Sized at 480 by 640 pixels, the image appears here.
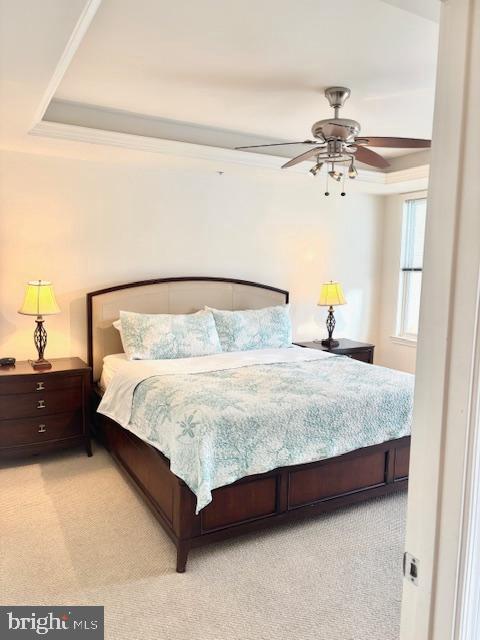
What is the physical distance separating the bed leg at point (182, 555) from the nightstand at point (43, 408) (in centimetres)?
169

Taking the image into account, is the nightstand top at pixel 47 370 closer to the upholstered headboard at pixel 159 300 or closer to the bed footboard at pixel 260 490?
the upholstered headboard at pixel 159 300

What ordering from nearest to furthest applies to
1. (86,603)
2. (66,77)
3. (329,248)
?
(86,603), (66,77), (329,248)

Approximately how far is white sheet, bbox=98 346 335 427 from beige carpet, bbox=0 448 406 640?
620mm

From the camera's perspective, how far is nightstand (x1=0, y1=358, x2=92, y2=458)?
3.48 meters

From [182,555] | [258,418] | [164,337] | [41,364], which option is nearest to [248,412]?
[258,418]

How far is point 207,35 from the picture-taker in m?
2.40

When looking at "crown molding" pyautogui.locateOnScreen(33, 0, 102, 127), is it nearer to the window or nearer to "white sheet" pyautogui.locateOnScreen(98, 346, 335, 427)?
"white sheet" pyautogui.locateOnScreen(98, 346, 335, 427)

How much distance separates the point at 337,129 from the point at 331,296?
8.08ft

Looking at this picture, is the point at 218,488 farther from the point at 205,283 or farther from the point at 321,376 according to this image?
the point at 205,283

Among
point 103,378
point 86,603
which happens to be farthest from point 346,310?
point 86,603

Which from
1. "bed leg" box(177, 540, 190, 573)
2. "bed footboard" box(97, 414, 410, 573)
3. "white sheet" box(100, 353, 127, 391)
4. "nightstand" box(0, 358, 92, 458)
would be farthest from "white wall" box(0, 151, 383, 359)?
"bed leg" box(177, 540, 190, 573)

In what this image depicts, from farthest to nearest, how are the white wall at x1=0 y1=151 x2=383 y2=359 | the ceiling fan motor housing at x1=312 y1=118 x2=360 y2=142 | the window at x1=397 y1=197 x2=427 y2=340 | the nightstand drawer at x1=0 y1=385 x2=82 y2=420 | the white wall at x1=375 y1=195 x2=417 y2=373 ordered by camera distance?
the white wall at x1=375 y1=195 x2=417 y2=373
the window at x1=397 y1=197 x2=427 y2=340
the white wall at x1=0 y1=151 x2=383 y2=359
the nightstand drawer at x1=0 y1=385 x2=82 y2=420
the ceiling fan motor housing at x1=312 y1=118 x2=360 y2=142

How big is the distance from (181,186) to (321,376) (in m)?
2.36

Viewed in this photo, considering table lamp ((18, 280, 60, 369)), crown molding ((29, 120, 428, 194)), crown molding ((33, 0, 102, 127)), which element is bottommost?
table lamp ((18, 280, 60, 369))
